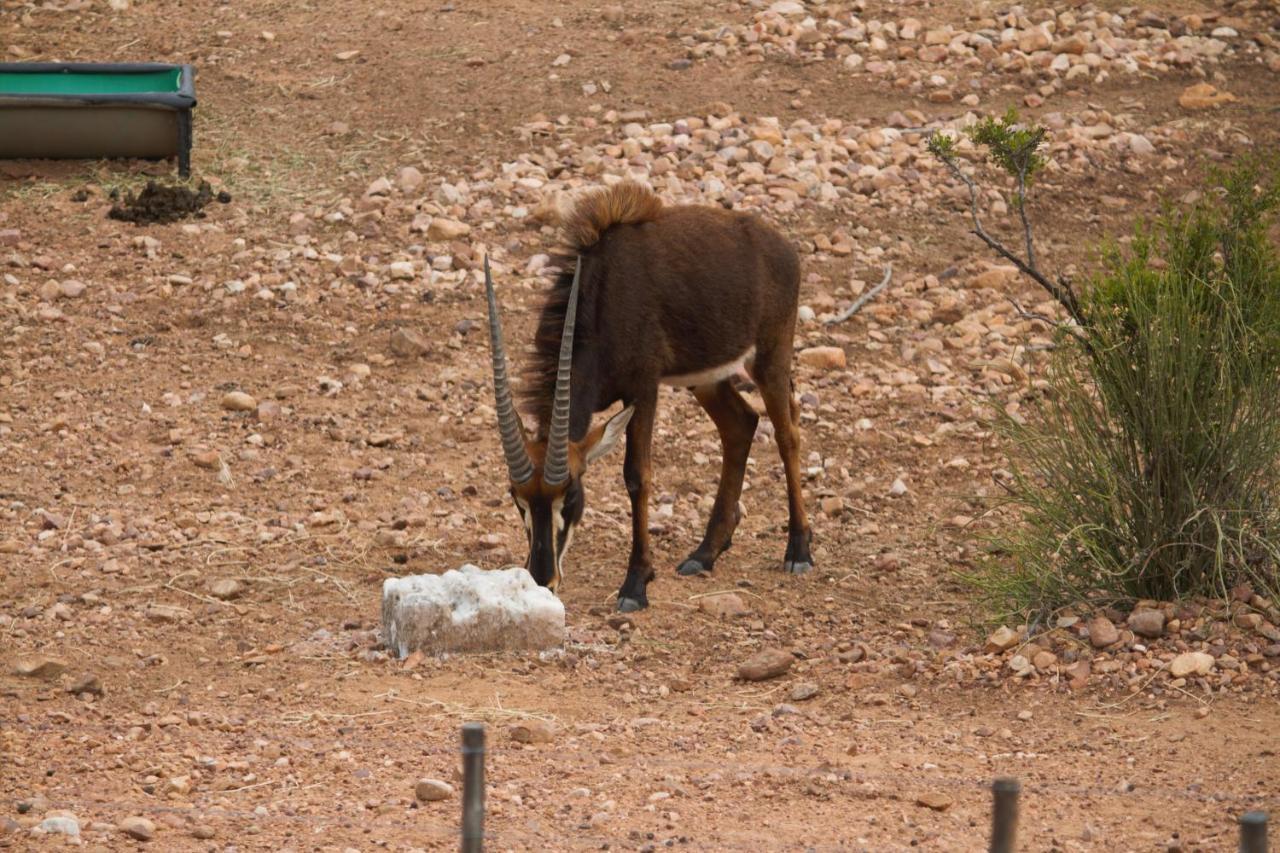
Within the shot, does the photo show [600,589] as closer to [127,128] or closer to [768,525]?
[768,525]

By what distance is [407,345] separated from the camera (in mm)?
11219

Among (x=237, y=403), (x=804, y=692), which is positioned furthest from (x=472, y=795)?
(x=237, y=403)

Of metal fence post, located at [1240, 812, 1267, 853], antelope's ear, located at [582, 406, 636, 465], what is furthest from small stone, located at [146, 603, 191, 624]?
metal fence post, located at [1240, 812, 1267, 853]

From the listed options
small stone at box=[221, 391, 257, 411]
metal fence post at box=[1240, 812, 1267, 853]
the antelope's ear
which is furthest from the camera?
small stone at box=[221, 391, 257, 411]

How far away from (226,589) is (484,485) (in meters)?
1.91

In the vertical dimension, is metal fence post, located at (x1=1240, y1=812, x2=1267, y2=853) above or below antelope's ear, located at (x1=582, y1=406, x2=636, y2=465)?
above

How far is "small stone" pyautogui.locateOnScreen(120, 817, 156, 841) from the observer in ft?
17.6

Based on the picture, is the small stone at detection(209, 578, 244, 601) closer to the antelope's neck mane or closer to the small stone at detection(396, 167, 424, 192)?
the antelope's neck mane

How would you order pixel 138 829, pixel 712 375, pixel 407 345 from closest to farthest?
pixel 138 829 → pixel 712 375 → pixel 407 345

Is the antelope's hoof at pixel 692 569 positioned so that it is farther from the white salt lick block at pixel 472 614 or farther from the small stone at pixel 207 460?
the small stone at pixel 207 460

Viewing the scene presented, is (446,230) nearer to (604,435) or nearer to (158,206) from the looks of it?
(158,206)

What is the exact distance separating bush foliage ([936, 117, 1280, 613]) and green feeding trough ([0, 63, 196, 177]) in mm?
7771

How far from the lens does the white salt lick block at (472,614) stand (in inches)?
297

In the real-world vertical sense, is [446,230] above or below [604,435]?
below
